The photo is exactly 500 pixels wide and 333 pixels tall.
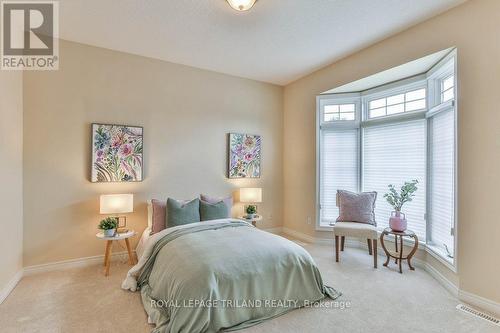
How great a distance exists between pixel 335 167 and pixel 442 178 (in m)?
1.59

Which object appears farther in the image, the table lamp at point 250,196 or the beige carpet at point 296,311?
the table lamp at point 250,196

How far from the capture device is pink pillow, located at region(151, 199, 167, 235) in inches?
127

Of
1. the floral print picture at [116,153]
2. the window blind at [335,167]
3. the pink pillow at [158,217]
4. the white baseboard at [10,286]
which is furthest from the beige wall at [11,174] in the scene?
the window blind at [335,167]

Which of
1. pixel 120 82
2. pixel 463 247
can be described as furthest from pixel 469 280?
pixel 120 82

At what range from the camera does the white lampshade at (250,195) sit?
166 inches

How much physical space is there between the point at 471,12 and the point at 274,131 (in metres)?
3.19

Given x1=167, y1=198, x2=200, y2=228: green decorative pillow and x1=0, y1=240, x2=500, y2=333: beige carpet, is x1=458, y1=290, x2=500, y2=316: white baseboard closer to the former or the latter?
x1=0, y1=240, x2=500, y2=333: beige carpet

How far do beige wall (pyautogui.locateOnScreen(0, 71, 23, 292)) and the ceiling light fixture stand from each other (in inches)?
96.1

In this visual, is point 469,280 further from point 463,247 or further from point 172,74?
point 172,74

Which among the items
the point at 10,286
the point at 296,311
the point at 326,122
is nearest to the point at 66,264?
the point at 10,286

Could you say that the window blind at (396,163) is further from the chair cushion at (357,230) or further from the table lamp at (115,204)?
the table lamp at (115,204)

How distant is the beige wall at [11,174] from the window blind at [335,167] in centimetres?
424

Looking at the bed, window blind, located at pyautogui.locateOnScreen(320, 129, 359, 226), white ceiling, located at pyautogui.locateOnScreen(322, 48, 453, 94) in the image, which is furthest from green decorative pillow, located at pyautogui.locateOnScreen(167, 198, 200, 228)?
white ceiling, located at pyautogui.locateOnScreen(322, 48, 453, 94)

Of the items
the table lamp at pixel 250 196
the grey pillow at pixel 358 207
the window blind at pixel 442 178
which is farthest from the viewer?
the table lamp at pixel 250 196
